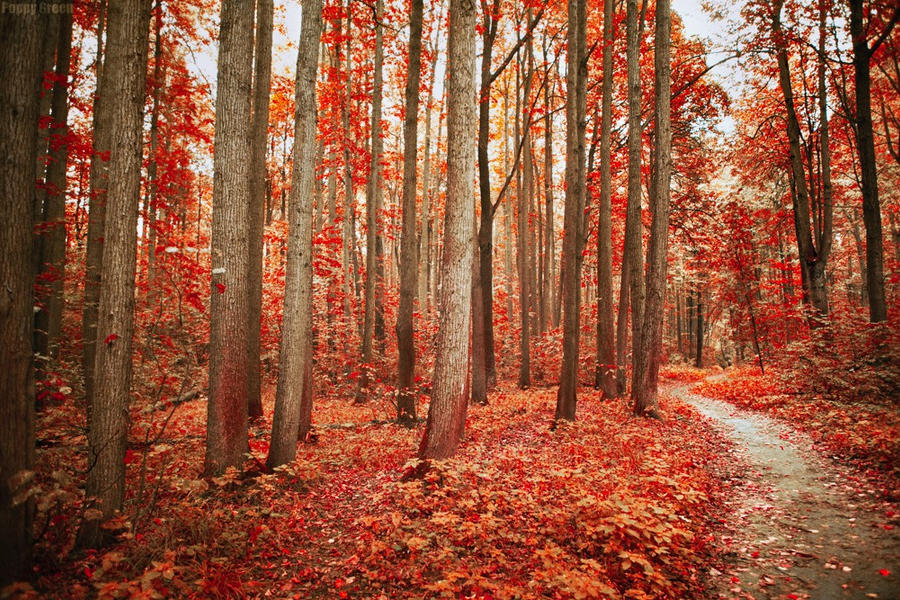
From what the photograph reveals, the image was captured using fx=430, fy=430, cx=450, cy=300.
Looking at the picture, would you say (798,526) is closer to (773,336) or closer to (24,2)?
(24,2)

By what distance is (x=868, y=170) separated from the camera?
421 inches

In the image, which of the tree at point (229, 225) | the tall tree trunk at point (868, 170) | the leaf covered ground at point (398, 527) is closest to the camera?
the leaf covered ground at point (398, 527)

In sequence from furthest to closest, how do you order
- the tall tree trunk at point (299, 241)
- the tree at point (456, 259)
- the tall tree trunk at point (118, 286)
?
the tall tree trunk at point (299, 241) < the tree at point (456, 259) < the tall tree trunk at point (118, 286)

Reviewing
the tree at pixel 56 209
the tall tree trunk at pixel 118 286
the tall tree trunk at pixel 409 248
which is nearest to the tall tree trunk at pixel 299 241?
the tall tree trunk at pixel 118 286

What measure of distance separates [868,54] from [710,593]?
44.3ft

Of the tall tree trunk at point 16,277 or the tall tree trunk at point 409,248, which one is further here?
the tall tree trunk at point 409,248

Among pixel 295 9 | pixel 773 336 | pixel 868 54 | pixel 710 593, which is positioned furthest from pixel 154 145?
pixel 773 336

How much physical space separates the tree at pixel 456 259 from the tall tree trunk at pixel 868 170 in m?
10.9

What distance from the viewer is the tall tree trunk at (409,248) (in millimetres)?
9133

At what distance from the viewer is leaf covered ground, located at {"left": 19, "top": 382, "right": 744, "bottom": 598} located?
352 centimetres

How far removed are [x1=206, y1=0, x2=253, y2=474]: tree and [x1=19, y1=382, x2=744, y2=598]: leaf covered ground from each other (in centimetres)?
79

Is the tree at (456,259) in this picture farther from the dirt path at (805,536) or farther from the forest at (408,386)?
the dirt path at (805,536)

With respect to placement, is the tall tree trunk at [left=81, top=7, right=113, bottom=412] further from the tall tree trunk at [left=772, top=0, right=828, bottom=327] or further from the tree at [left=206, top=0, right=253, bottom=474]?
the tall tree trunk at [left=772, top=0, right=828, bottom=327]

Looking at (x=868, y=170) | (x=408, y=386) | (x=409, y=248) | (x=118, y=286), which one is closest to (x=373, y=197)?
(x=409, y=248)
